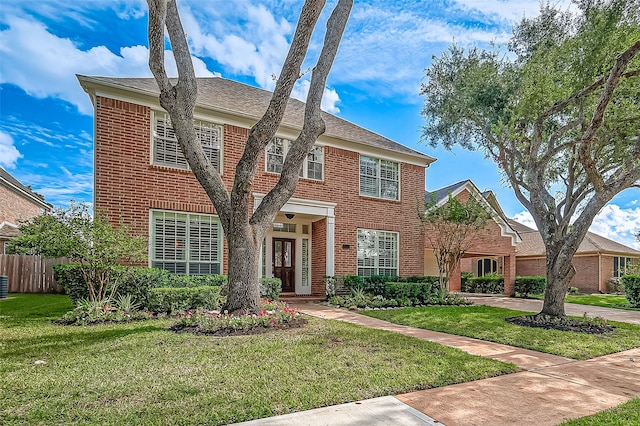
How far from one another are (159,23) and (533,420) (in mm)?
7623

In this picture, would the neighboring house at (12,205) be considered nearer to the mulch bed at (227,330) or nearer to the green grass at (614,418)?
the mulch bed at (227,330)

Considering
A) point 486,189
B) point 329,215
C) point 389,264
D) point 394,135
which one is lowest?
point 389,264

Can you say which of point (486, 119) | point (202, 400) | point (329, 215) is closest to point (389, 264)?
point (329, 215)

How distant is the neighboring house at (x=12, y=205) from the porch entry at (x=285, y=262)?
43.1ft

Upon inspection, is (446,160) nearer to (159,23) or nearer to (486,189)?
(486,189)

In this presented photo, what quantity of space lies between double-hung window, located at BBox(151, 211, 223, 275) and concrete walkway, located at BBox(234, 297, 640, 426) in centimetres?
844

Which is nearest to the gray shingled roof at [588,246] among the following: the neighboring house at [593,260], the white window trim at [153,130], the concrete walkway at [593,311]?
the neighboring house at [593,260]

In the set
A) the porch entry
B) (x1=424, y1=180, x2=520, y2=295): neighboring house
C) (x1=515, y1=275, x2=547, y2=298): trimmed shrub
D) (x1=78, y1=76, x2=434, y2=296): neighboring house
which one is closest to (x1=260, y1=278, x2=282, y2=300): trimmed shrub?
(x1=78, y1=76, x2=434, y2=296): neighboring house

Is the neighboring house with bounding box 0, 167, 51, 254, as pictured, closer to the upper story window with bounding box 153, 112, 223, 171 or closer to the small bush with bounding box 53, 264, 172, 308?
the upper story window with bounding box 153, 112, 223, 171

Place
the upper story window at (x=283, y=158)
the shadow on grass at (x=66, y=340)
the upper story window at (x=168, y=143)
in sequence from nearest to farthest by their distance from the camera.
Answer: the shadow on grass at (x=66, y=340) → the upper story window at (x=168, y=143) → the upper story window at (x=283, y=158)

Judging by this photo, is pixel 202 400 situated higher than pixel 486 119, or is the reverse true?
pixel 486 119

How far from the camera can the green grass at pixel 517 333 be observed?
261 inches

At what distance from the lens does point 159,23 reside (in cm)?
675

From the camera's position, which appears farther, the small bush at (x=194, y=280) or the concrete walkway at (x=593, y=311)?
the concrete walkway at (x=593, y=311)
